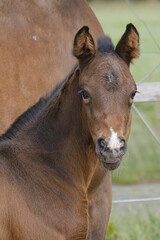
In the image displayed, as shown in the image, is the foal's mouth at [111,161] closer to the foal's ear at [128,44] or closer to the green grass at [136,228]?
the foal's ear at [128,44]

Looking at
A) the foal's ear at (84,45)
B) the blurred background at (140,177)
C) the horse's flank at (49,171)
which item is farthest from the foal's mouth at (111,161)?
the foal's ear at (84,45)

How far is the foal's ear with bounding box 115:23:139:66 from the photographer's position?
163 inches

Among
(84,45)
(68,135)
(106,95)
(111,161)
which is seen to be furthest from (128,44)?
Result: (111,161)

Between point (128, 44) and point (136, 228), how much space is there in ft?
8.59

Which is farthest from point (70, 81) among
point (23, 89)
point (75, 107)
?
point (23, 89)

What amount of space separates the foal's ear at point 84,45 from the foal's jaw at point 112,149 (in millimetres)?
577

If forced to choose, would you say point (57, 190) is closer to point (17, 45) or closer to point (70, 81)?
point (70, 81)

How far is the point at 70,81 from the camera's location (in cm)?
425

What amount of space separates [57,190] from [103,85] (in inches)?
30.1

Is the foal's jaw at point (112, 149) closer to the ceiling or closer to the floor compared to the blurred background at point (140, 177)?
closer to the ceiling

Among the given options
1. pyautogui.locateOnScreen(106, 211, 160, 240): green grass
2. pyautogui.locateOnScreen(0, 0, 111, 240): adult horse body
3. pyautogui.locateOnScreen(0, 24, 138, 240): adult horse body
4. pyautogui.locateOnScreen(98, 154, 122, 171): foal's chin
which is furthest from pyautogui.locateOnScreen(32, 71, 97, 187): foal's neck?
pyautogui.locateOnScreen(106, 211, 160, 240): green grass

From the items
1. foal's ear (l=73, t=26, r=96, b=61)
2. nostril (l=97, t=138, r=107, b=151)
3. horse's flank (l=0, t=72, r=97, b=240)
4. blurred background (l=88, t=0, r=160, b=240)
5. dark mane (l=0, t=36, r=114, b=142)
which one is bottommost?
blurred background (l=88, t=0, r=160, b=240)

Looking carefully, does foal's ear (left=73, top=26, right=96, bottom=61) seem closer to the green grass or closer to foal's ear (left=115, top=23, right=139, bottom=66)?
foal's ear (left=115, top=23, right=139, bottom=66)

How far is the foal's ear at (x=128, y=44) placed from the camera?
4152 millimetres
